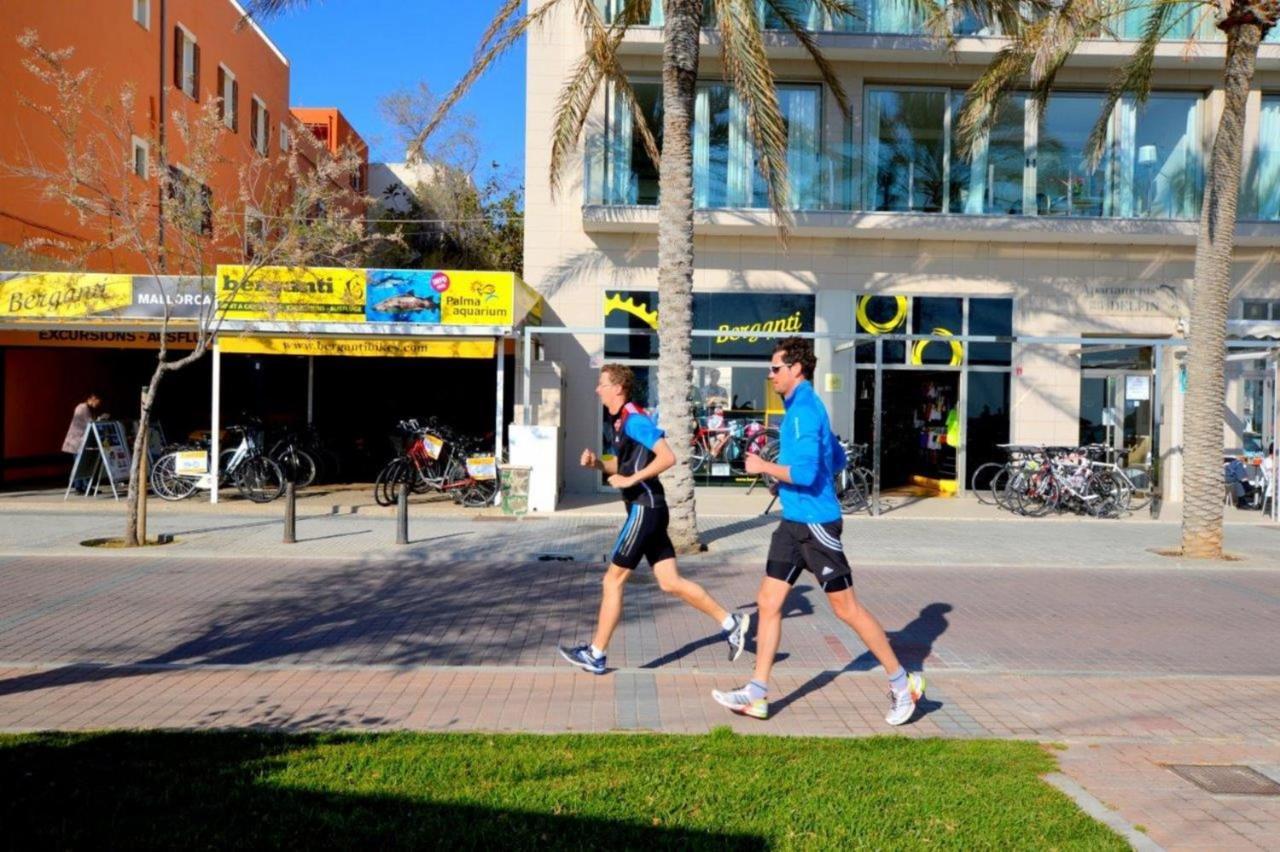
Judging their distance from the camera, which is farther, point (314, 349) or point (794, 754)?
point (314, 349)

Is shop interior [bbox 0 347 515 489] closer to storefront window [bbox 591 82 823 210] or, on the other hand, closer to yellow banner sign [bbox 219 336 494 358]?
yellow banner sign [bbox 219 336 494 358]

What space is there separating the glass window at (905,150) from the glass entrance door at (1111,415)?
465 centimetres

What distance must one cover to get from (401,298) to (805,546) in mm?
11533

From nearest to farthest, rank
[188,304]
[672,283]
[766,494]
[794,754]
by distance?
[794,754] → [672,283] → [188,304] → [766,494]

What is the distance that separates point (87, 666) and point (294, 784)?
10.4 feet

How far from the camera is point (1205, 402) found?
12.7m

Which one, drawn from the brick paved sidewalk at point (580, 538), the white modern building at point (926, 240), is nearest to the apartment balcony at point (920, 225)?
the white modern building at point (926, 240)

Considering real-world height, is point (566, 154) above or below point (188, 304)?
above

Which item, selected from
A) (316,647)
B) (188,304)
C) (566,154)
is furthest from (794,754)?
(566,154)

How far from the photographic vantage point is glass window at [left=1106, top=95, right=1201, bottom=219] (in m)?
19.6

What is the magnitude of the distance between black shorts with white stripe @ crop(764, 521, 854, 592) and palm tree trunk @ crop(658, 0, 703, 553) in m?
6.10

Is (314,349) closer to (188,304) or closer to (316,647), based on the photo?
(188,304)

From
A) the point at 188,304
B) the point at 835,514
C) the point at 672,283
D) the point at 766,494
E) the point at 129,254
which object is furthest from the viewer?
the point at 129,254

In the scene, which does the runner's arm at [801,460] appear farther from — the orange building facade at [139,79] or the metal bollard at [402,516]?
the orange building facade at [139,79]
